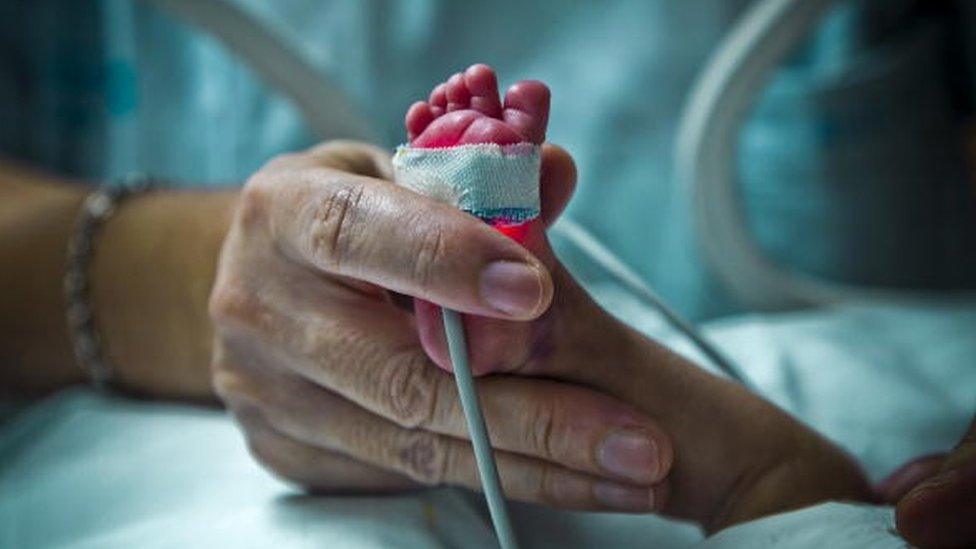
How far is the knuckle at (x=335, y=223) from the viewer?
1.24ft

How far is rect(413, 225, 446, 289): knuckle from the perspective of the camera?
342mm

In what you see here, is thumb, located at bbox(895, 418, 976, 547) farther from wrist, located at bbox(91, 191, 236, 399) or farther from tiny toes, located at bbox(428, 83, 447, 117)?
wrist, located at bbox(91, 191, 236, 399)

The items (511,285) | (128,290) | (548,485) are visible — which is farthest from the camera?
(128,290)

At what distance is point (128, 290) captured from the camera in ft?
2.27

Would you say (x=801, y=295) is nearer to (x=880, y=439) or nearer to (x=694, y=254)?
(x=694, y=254)

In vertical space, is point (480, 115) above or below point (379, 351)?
above

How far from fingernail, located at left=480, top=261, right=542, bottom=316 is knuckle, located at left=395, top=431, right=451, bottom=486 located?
5.1 inches

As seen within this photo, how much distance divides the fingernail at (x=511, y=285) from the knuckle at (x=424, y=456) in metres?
0.13

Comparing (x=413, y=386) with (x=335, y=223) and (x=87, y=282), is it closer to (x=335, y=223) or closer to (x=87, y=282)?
(x=335, y=223)

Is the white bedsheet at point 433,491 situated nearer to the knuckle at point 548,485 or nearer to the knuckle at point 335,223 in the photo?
the knuckle at point 548,485

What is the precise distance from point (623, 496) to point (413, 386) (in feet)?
0.35

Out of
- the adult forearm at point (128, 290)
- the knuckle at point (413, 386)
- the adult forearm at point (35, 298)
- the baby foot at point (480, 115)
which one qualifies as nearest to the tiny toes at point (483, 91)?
the baby foot at point (480, 115)

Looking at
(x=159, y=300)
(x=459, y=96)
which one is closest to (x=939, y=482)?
(x=459, y=96)

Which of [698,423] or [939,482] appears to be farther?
[698,423]
